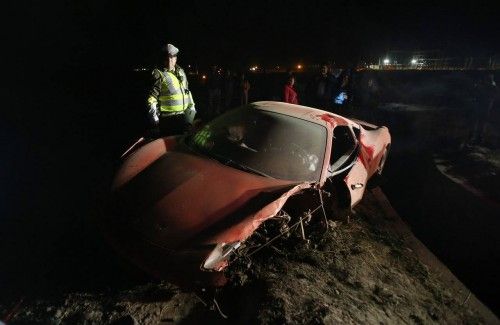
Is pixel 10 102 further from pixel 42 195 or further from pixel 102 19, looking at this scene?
pixel 102 19

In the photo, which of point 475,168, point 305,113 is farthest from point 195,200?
point 475,168

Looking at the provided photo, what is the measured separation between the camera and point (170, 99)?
16.3ft

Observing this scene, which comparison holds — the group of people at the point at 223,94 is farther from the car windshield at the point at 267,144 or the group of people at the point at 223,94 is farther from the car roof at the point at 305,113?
the car roof at the point at 305,113

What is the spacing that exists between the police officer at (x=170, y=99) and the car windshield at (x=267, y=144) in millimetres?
944

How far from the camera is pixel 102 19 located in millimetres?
15242

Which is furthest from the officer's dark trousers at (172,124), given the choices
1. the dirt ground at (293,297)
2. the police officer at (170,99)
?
the dirt ground at (293,297)

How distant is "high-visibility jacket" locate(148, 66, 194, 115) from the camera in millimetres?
4777

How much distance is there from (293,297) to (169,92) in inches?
130

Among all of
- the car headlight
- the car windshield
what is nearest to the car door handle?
the car windshield

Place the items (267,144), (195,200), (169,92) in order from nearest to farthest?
1. (195,200)
2. (267,144)
3. (169,92)

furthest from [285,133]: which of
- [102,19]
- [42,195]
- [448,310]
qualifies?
[102,19]

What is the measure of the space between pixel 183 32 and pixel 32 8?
7209mm

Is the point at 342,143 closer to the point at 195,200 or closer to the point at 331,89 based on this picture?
the point at 195,200

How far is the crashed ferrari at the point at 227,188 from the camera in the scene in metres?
2.71
